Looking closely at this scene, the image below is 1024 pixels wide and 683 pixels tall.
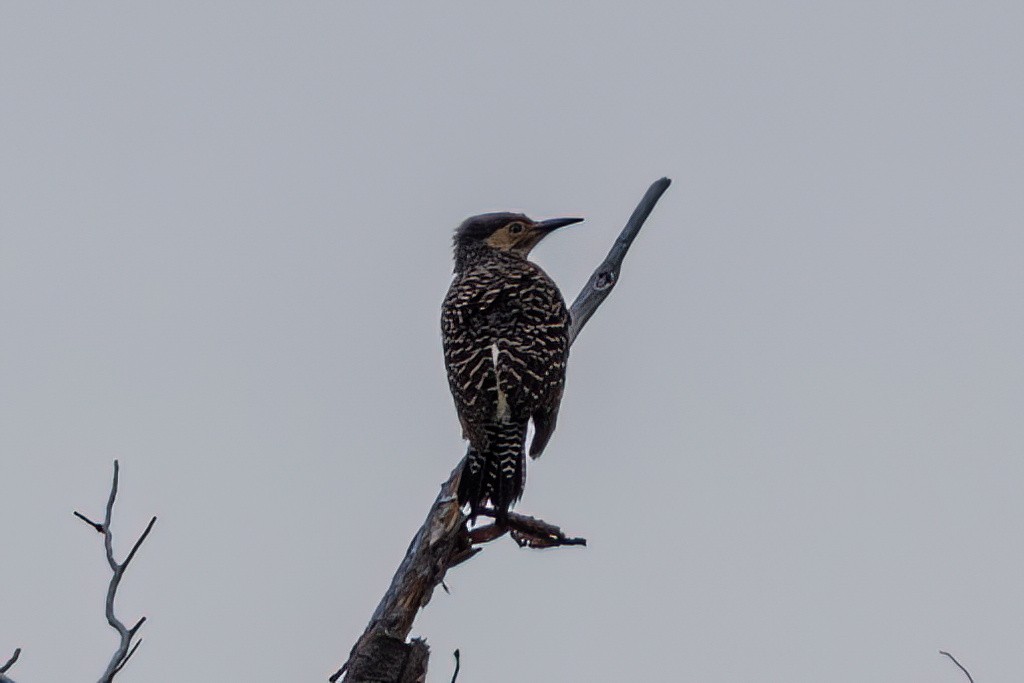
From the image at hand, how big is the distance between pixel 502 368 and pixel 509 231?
257cm

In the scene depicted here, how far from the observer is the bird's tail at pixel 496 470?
27.4 feet

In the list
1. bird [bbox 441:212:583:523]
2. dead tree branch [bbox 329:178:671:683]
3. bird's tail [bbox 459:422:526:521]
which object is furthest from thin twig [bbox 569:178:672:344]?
dead tree branch [bbox 329:178:671:683]

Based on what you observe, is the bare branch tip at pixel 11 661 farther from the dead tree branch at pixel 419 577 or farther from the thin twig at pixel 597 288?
the thin twig at pixel 597 288

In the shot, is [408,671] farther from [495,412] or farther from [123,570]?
[495,412]

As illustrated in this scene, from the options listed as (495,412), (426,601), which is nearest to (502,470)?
(495,412)

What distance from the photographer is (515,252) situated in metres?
11.6

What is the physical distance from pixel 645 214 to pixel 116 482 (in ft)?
18.0

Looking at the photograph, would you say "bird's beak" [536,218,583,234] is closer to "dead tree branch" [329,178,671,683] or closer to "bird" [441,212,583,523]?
"bird" [441,212,583,523]

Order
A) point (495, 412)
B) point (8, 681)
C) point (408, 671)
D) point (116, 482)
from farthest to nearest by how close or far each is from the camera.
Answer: point (495, 412) < point (408, 671) < point (116, 482) < point (8, 681)

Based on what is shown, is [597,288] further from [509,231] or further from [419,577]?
[419,577]

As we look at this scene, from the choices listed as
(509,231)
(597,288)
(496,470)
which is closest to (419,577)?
(496,470)

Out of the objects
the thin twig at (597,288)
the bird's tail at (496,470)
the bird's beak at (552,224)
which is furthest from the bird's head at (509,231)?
the bird's tail at (496,470)

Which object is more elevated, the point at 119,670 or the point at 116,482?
the point at 116,482

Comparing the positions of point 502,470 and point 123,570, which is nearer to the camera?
point 123,570
